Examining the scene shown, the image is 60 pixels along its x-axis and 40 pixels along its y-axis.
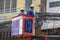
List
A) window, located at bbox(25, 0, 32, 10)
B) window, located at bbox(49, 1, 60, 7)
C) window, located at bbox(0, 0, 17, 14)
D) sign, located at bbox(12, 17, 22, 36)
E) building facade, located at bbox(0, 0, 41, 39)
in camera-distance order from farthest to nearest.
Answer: window, located at bbox(0, 0, 17, 14) → window, located at bbox(25, 0, 32, 10) → building facade, located at bbox(0, 0, 41, 39) → window, located at bbox(49, 1, 60, 7) → sign, located at bbox(12, 17, 22, 36)

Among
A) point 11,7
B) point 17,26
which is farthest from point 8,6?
point 17,26

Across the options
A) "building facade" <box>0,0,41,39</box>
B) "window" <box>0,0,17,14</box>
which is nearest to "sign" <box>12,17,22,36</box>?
"building facade" <box>0,0,41,39</box>

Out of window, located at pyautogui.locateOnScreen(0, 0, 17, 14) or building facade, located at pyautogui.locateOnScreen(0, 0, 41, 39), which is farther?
window, located at pyautogui.locateOnScreen(0, 0, 17, 14)

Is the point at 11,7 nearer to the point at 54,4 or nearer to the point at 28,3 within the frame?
the point at 28,3

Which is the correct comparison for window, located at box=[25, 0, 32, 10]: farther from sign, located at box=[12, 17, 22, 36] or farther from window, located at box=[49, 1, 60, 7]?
sign, located at box=[12, 17, 22, 36]

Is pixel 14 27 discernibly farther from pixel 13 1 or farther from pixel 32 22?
pixel 13 1

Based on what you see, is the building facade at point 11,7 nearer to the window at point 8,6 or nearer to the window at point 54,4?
Answer: the window at point 8,6

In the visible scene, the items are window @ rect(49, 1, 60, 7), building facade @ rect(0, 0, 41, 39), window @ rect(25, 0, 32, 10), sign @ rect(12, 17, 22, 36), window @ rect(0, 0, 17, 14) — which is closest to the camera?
sign @ rect(12, 17, 22, 36)

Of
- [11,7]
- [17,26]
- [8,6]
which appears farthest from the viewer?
[8,6]

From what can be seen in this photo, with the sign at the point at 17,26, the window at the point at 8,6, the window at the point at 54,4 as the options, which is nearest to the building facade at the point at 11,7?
the window at the point at 8,6

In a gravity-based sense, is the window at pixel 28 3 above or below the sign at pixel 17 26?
above

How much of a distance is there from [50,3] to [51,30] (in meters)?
3.77

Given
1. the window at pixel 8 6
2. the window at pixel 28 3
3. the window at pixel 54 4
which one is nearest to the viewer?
the window at pixel 54 4

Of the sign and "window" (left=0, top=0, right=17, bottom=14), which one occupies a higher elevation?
"window" (left=0, top=0, right=17, bottom=14)
